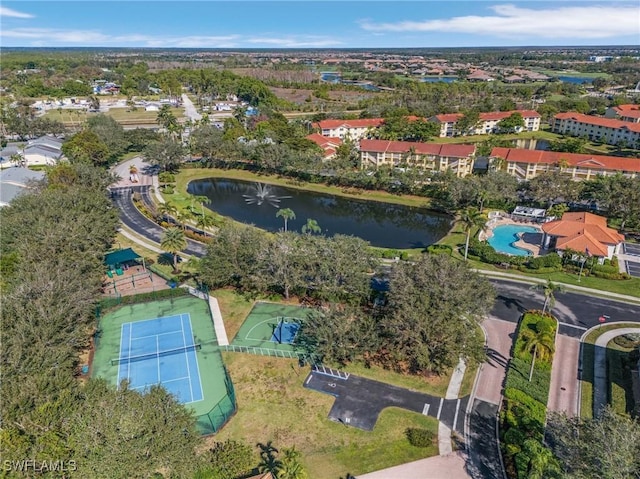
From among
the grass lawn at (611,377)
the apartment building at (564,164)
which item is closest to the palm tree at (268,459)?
the grass lawn at (611,377)

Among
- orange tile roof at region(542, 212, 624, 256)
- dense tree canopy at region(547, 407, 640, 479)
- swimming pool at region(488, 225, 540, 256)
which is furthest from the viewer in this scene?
swimming pool at region(488, 225, 540, 256)

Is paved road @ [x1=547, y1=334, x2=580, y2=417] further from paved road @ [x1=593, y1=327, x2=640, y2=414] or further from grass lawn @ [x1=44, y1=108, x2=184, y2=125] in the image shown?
grass lawn @ [x1=44, y1=108, x2=184, y2=125]

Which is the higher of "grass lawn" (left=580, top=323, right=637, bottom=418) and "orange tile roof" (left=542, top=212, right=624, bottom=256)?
"orange tile roof" (left=542, top=212, right=624, bottom=256)

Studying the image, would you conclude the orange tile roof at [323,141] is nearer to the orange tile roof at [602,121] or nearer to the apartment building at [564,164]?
the apartment building at [564,164]

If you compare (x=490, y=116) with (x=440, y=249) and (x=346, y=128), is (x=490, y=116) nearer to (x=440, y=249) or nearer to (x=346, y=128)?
(x=346, y=128)

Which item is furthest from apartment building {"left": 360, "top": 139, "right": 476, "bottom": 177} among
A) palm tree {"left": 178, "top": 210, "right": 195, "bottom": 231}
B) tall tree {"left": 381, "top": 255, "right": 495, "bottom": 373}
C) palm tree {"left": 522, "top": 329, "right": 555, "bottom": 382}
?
palm tree {"left": 522, "top": 329, "right": 555, "bottom": 382}

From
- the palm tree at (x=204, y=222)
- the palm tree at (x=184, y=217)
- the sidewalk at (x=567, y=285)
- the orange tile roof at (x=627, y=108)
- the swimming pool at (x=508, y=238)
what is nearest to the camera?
the sidewalk at (x=567, y=285)
